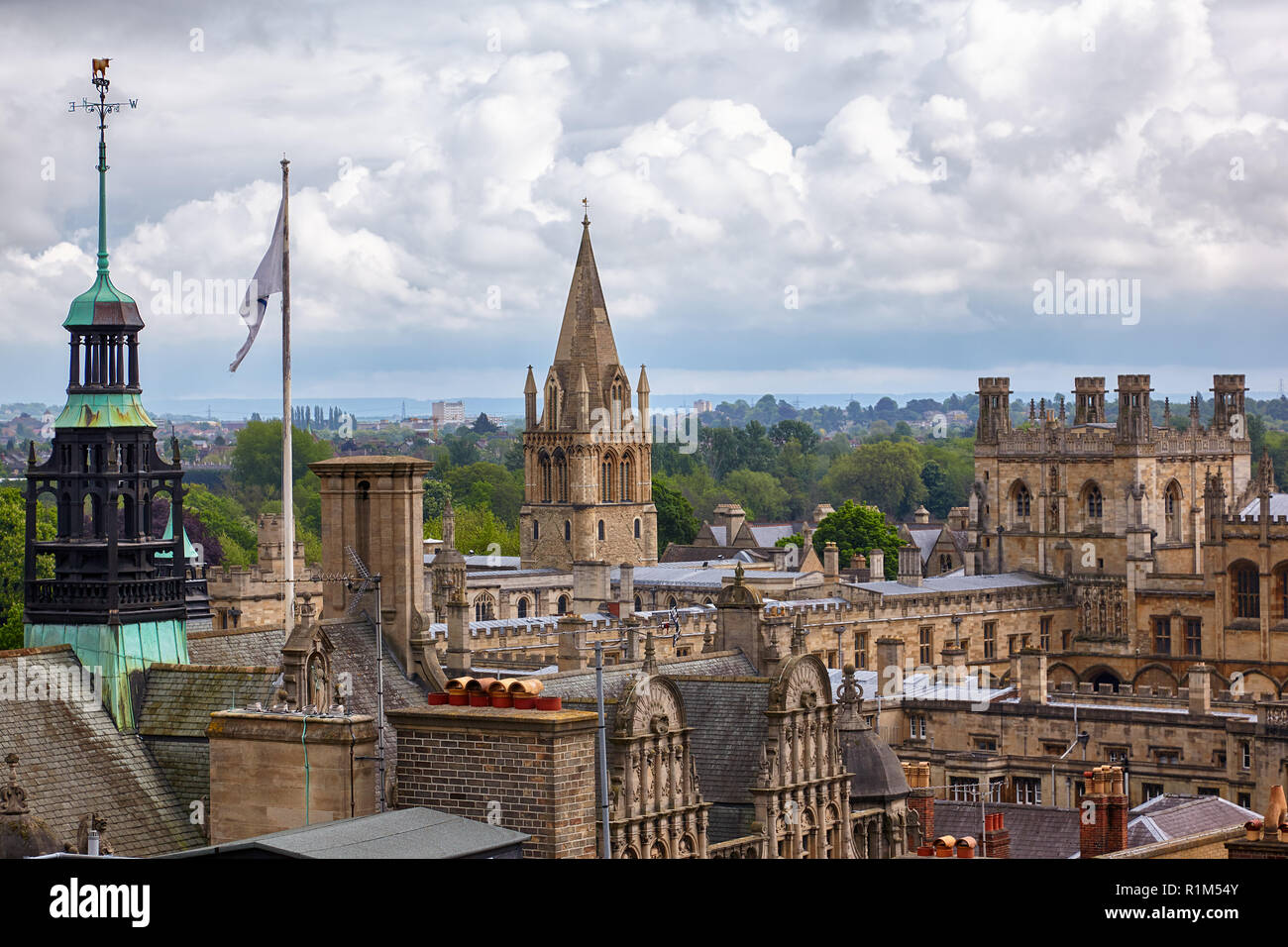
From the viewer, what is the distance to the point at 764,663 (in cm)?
4956

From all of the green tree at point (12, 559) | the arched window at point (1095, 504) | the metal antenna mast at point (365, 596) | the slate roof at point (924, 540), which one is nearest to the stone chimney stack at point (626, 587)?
the arched window at point (1095, 504)

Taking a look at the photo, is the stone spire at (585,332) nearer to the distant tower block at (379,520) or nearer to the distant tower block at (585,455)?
the distant tower block at (585,455)

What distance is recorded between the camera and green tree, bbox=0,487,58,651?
3461 inches

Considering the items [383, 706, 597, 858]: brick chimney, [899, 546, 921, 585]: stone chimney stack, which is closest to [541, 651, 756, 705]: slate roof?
[383, 706, 597, 858]: brick chimney

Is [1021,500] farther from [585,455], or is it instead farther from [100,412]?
[100,412]

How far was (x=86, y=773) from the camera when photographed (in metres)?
35.4

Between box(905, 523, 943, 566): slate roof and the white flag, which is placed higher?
the white flag

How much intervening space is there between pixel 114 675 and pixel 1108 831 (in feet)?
64.5

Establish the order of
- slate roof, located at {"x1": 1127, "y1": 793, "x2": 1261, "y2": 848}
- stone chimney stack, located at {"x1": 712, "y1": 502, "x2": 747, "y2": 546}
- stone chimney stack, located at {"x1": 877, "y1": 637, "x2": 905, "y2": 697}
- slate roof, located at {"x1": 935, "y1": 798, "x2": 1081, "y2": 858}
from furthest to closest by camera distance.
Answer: stone chimney stack, located at {"x1": 712, "y1": 502, "x2": 747, "y2": 546}, stone chimney stack, located at {"x1": 877, "y1": 637, "x2": 905, "y2": 697}, slate roof, located at {"x1": 935, "y1": 798, "x2": 1081, "y2": 858}, slate roof, located at {"x1": 1127, "y1": 793, "x2": 1261, "y2": 848}

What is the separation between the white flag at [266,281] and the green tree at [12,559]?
40700 mm

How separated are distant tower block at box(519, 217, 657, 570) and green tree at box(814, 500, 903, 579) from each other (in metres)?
20.0

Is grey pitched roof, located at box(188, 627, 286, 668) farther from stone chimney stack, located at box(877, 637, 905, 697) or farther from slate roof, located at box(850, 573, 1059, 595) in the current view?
slate roof, located at box(850, 573, 1059, 595)

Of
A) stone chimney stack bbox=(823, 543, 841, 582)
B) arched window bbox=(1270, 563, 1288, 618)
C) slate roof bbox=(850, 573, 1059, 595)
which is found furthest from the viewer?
stone chimney stack bbox=(823, 543, 841, 582)
